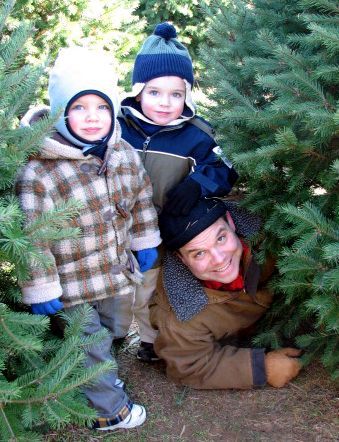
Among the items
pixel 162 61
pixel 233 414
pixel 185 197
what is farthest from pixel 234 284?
pixel 162 61

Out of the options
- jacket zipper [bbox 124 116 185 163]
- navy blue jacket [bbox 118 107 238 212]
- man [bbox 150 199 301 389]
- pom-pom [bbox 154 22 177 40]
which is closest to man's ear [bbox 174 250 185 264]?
man [bbox 150 199 301 389]

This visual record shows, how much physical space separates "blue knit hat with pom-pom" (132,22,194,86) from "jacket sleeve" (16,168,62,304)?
3.51 ft

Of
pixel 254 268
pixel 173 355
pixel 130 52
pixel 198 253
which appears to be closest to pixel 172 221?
pixel 198 253

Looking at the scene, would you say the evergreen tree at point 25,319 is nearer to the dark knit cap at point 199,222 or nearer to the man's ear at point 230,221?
the dark knit cap at point 199,222

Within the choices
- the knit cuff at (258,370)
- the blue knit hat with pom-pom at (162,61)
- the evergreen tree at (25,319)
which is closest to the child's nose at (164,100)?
the blue knit hat with pom-pom at (162,61)

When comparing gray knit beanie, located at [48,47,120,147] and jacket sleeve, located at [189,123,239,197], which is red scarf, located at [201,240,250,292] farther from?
gray knit beanie, located at [48,47,120,147]

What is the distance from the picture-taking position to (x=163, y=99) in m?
3.11

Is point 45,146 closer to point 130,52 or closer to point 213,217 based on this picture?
point 213,217

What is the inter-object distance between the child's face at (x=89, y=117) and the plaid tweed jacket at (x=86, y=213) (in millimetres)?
95

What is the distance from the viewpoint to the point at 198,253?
2.92 m

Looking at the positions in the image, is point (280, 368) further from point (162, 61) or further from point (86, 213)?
point (162, 61)

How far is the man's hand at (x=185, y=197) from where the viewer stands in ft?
9.52

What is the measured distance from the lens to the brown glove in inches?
114

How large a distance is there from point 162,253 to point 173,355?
0.62m
